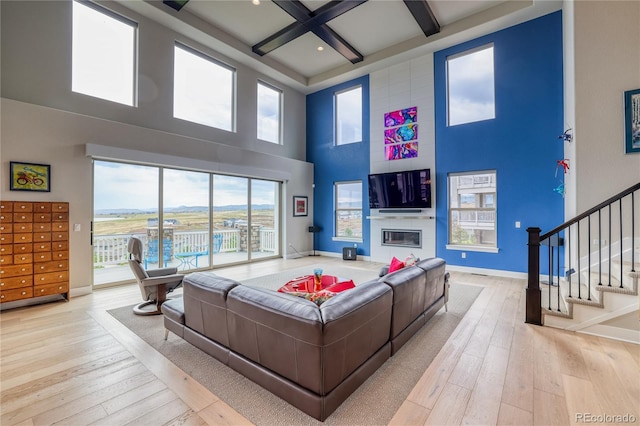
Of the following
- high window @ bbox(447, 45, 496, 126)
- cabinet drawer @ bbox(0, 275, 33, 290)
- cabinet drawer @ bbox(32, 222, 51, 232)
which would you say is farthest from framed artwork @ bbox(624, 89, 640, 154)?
cabinet drawer @ bbox(0, 275, 33, 290)

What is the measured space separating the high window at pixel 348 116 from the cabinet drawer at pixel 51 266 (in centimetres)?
697

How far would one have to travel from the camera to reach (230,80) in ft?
23.3

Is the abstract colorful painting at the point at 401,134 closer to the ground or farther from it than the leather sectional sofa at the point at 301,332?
farther from it

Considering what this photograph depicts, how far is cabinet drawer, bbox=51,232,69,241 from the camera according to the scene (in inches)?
164

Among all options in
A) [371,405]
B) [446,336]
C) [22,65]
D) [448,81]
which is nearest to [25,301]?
[22,65]

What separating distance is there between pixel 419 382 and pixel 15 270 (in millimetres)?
5386

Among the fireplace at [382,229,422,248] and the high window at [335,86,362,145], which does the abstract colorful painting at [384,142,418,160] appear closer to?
the high window at [335,86,362,145]

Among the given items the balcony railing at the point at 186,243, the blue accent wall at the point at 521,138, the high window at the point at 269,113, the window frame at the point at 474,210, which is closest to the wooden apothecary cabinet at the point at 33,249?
the balcony railing at the point at 186,243

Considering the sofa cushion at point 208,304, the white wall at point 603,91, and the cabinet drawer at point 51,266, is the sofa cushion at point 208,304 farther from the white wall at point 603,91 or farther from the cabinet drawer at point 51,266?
the white wall at point 603,91

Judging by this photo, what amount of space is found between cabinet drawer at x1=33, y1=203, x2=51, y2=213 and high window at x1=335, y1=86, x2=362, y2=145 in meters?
6.80

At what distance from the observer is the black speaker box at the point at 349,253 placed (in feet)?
25.7

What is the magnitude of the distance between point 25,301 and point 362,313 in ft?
16.8

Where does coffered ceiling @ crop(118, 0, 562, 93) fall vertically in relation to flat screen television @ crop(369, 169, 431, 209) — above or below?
above

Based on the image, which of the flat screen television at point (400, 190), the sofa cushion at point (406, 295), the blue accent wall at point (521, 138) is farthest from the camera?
the flat screen television at point (400, 190)
